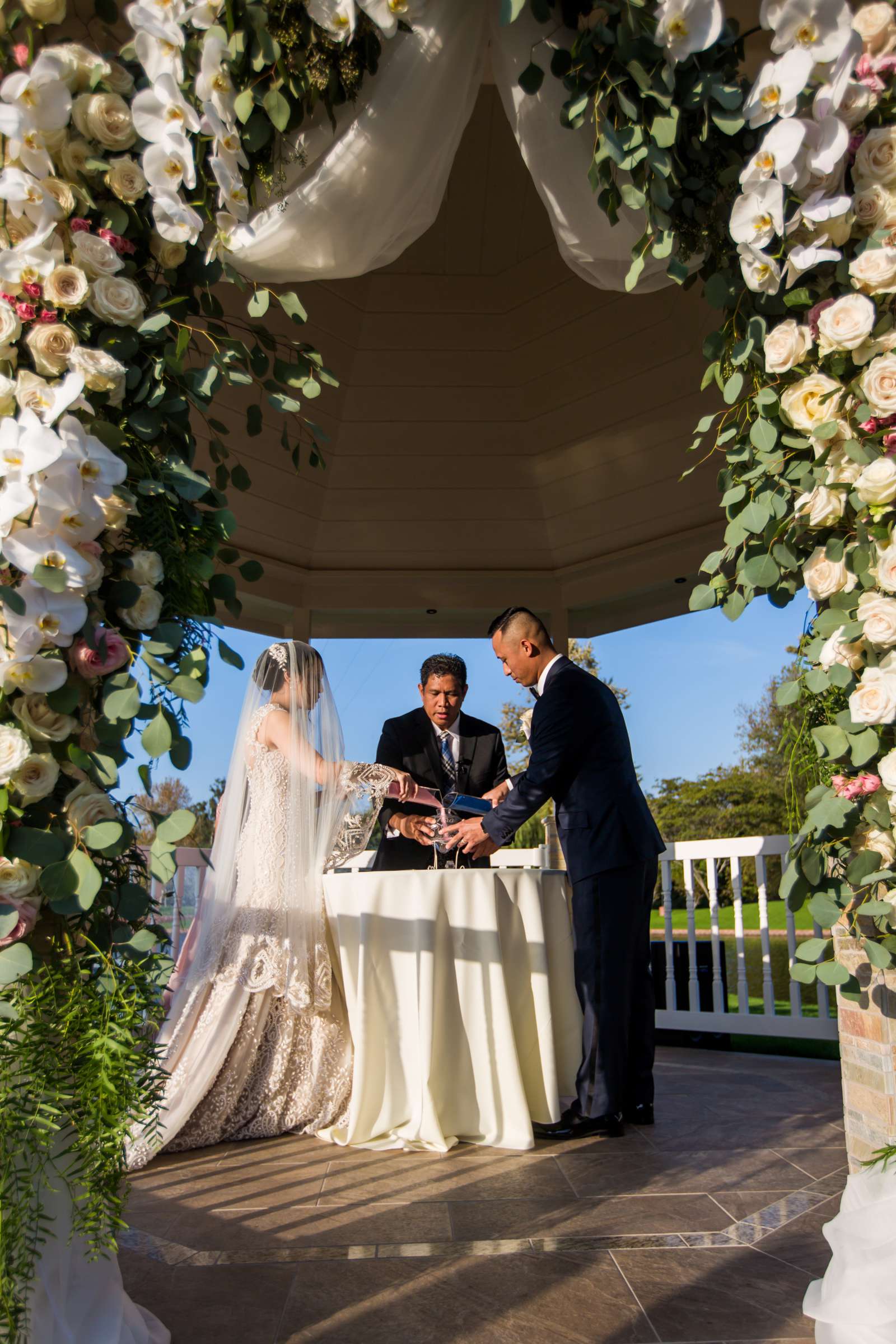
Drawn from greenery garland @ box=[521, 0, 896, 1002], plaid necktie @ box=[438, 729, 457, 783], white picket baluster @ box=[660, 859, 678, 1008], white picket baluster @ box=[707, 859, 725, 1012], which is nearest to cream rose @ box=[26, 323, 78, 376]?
greenery garland @ box=[521, 0, 896, 1002]

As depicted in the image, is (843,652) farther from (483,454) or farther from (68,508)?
(483,454)

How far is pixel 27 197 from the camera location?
162 cm

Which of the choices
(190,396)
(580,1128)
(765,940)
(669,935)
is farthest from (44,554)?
(669,935)

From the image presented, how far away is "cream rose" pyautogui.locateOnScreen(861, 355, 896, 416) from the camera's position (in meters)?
1.65

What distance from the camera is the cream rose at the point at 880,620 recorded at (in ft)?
5.32

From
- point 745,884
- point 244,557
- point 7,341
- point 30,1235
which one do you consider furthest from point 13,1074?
point 745,884

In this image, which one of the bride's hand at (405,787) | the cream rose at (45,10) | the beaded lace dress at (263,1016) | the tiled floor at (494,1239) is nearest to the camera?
the cream rose at (45,10)

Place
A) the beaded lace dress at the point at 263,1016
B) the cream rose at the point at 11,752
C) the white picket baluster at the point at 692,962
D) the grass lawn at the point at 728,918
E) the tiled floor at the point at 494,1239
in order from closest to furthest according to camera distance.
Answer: the cream rose at the point at 11,752
the tiled floor at the point at 494,1239
the beaded lace dress at the point at 263,1016
the white picket baluster at the point at 692,962
the grass lawn at the point at 728,918

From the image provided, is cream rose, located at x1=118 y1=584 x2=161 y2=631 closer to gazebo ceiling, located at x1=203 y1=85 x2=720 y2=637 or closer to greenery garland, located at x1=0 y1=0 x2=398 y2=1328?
greenery garland, located at x1=0 y1=0 x2=398 y2=1328

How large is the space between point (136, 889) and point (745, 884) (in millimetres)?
13108

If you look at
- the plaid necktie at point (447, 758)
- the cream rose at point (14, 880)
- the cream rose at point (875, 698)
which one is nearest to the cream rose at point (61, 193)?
the cream rose at point (14, 880)

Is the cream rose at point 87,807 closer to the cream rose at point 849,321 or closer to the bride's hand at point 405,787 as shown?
the cream rose at point 849,321

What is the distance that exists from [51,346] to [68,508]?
303 millimetres

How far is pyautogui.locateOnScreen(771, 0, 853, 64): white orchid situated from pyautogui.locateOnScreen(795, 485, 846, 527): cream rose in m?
0.72
